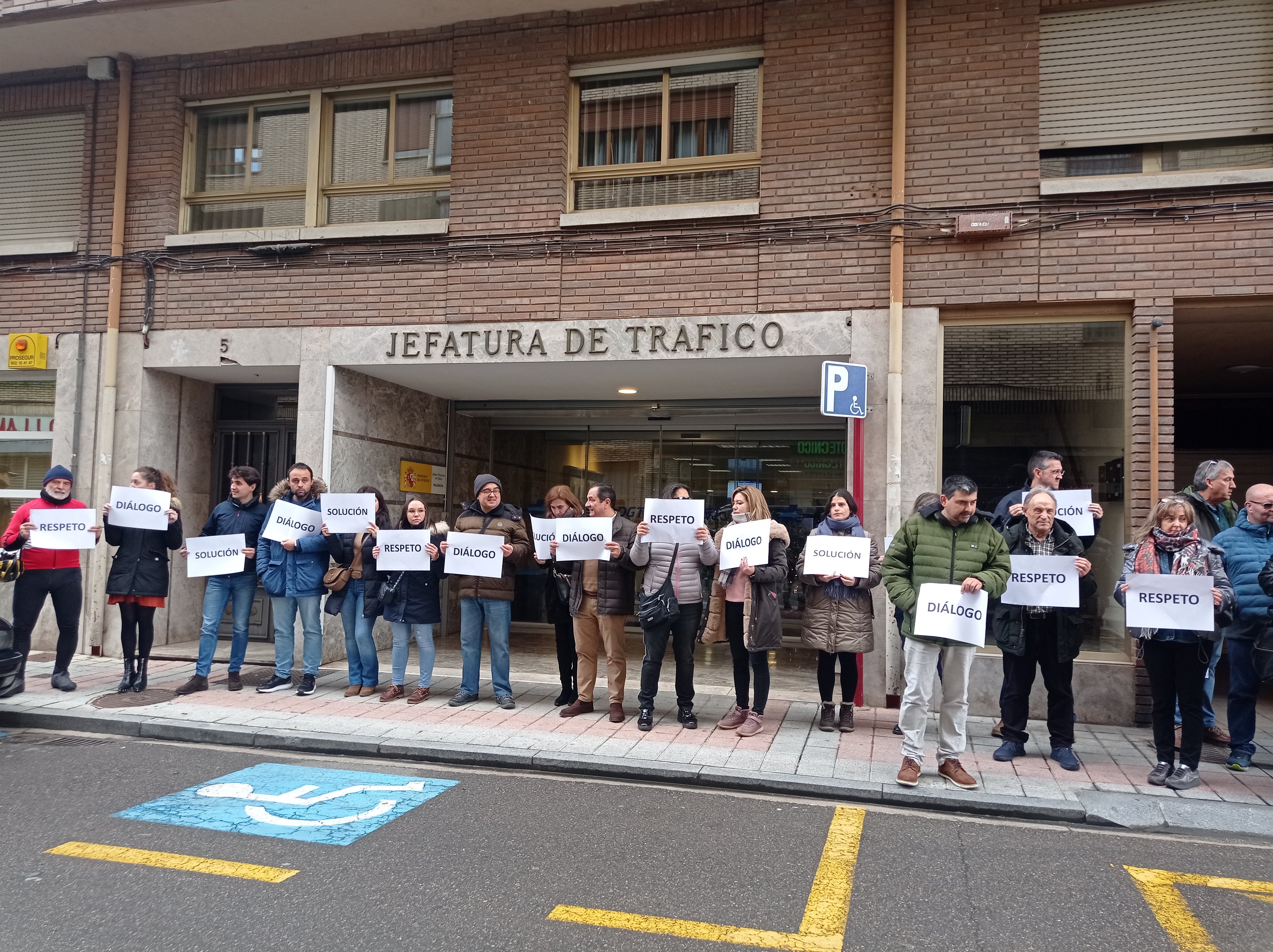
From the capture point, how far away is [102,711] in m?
7.11

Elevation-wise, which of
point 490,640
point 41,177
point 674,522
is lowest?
point 490,640

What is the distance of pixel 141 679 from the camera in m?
7.90

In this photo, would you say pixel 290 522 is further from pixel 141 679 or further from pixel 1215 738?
pixel 1215 738

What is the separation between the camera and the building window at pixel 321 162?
31.9 feet

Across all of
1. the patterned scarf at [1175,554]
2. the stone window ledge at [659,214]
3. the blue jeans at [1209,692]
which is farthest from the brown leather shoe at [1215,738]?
the stone window ledge at [659,214]

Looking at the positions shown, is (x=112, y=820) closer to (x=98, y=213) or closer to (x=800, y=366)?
(x=800, y=366)

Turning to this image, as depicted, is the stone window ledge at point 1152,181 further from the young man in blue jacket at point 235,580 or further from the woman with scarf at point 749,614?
the young man in blue jacket at point 235,580

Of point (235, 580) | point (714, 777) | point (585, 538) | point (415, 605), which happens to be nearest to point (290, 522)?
point (235, 580)

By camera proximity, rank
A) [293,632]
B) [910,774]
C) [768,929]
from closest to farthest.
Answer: [768,929] → [910,774] → [293,632]

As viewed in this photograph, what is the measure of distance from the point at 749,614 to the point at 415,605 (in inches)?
117

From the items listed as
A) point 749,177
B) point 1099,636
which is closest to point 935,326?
point 749,177

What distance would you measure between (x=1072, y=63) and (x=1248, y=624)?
201 inches

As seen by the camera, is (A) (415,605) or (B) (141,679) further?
(B) (141,679)

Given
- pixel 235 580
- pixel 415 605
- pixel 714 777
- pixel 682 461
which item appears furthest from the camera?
pixel 682 461
